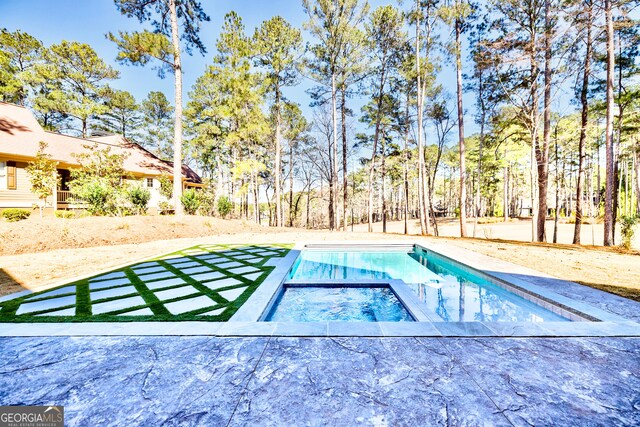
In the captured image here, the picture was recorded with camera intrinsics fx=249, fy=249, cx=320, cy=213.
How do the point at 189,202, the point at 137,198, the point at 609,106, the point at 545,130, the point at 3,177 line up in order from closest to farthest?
1. the point at 609,106
2. the point at 545,130
3. the point at 3,177
4. the point at 137,198
5. the point at 189,202

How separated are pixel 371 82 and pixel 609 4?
9.43 meters

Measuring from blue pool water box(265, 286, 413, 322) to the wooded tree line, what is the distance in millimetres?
8887

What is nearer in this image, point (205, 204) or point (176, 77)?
point (176, 77)

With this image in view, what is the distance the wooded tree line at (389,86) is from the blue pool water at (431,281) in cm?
577

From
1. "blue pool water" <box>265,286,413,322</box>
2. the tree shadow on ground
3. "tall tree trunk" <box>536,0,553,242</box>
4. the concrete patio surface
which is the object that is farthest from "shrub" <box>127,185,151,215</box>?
"tall tree trunk" <box>536,0,553,242</box>

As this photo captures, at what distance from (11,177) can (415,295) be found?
18.8 metres

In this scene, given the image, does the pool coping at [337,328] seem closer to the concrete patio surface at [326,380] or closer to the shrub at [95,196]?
the concrete patio surface at [326,380]

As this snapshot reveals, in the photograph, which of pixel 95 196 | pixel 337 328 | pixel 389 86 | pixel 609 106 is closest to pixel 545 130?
pixel 609 106

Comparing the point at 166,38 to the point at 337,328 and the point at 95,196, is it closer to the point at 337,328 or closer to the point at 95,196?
the point at 95,196

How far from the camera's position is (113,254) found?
22.1ft

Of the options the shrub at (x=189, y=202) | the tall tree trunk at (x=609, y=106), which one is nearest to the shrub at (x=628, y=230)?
the tall tree trunk at (x=609, y=106)

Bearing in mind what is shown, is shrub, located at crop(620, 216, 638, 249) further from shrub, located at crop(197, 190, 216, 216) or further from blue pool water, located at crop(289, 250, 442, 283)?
shrub, located at crop(197, 190, 216, 216)

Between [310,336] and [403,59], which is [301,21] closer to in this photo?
Answer: [403,59]

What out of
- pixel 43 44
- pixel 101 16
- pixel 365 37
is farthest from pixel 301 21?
pixel 43 44
